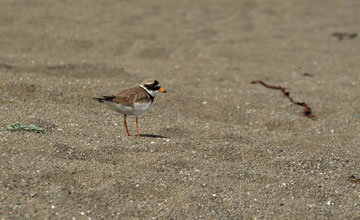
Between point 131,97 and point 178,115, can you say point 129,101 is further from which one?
point 178,115

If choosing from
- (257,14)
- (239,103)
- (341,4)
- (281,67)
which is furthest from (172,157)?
(341,4)

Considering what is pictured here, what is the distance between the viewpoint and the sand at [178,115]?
3789 millimetres

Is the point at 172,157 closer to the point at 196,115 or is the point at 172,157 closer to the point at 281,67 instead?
the point at 196,115

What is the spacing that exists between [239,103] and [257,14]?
5.83 metres

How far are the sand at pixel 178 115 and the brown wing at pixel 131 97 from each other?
0.40 meters

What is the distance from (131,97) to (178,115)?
1.38 meters

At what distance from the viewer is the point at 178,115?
597 centimetres

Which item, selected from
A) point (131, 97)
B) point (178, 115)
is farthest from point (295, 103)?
point (131, 97)

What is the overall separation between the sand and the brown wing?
1.32 ft

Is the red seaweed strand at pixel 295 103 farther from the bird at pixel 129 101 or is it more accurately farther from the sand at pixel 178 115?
the bird at pixel 129 101

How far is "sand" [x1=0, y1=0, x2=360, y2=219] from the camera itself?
3.79 m

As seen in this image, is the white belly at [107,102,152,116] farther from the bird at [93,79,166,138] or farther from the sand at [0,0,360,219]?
the sand at [0,0,360,219]

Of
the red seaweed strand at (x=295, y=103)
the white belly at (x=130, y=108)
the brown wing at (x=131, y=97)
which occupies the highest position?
the brown wing at (x=131, y=97)

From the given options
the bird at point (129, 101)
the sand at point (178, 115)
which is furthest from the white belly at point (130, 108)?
the sand at point (178, 115)
